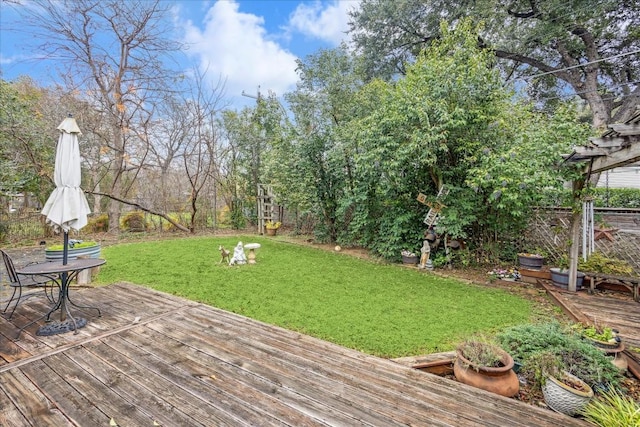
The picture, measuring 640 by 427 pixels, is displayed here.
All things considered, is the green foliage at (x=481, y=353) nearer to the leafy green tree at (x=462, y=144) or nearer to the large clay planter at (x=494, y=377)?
the large clay planter at (x=494, y=377)

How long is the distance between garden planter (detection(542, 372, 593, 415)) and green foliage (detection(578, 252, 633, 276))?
3.67m

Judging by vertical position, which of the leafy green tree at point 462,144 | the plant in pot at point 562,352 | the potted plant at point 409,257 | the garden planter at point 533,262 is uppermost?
the leafy green tree at point 462,144

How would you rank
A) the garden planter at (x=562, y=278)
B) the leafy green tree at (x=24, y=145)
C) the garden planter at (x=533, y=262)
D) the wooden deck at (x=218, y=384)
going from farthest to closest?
the leafy green tree at (x=24, y=145)
the garden planter at (x=533, y=262)
the garden planter at (x=562, y=278)
the wooden deck at (x=218, y=384)

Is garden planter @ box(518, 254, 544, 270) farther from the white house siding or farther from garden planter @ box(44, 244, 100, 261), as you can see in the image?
the white house siding

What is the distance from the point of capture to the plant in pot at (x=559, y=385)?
75.9 inches

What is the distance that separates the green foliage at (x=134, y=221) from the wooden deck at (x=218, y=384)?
7.82 m

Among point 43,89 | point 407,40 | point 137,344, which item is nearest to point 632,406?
point 137,344

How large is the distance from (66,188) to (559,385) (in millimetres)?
4481

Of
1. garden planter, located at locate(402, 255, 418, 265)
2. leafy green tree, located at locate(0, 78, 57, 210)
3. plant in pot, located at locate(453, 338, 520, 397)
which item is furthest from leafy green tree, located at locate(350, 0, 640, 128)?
leafy green tree, located at locate(0, 78, 57, 210)

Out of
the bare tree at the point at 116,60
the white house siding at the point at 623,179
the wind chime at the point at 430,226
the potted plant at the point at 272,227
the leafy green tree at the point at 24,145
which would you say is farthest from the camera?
the white house siding at the point at 623,179

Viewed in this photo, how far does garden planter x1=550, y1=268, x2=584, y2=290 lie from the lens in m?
4.54

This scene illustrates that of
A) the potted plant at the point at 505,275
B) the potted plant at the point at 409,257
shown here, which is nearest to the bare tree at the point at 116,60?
the potted plant at the point at 409,257

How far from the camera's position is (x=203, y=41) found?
32.9 feet

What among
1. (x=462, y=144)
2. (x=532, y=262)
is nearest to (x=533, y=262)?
(x=532, y=262)
